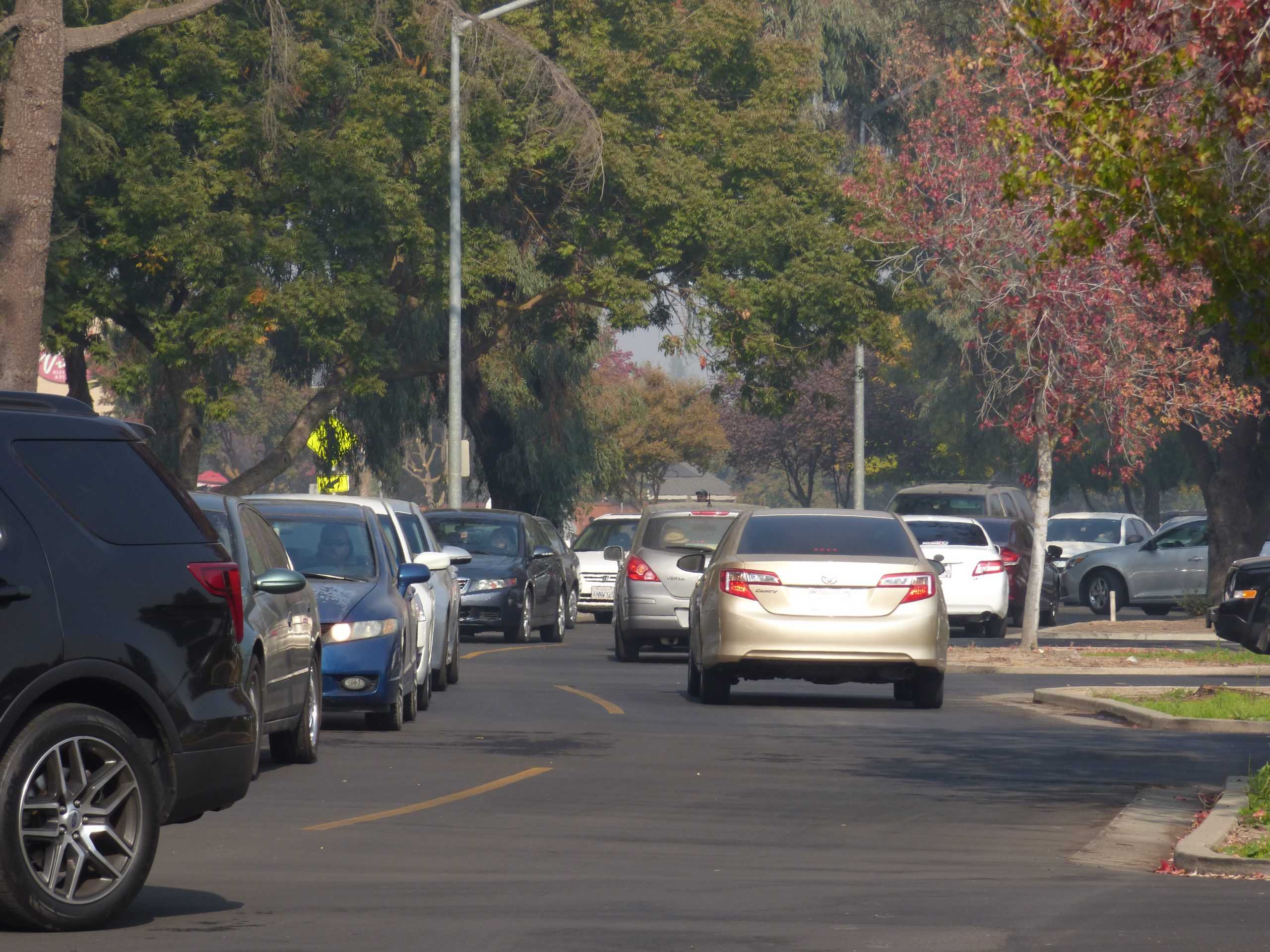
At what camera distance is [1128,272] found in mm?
26922

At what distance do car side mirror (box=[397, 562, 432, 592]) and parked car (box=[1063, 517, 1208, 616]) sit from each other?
24326 millimetres

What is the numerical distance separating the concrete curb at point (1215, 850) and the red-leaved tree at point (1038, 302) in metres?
11.2

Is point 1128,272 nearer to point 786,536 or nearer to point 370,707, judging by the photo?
point 786,536

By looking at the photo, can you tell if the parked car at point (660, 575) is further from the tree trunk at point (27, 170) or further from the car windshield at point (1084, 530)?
the car windshield at point (1084, 530)

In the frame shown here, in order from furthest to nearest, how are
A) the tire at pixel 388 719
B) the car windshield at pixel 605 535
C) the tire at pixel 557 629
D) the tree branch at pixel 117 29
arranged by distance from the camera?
the car windshield at pixel 605 535 → the tire at pixel 557 629 → the tree branch at pixel 117 29 → the tire at pixel 388 719

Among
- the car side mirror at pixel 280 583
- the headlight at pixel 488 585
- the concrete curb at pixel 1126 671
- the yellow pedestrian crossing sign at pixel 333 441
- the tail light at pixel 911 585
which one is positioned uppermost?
the yellow pedestrian crossing sign at pixel 333 441

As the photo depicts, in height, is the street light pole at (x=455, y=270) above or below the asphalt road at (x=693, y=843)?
above

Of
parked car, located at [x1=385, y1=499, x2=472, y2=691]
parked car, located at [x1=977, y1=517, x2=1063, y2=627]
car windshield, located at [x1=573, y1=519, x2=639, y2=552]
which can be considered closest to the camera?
parked car, located at [x1=385, y1=499, x2=472, y2=691]

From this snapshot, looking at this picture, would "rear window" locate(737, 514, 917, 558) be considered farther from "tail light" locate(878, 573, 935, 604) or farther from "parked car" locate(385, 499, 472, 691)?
"parked car" locate(385, 499, 472, 691)

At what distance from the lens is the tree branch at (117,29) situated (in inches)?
883

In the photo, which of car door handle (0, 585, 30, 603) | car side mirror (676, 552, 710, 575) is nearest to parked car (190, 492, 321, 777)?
car door handle (0, 585, 30, 603)

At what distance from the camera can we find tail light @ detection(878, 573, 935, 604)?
1706 cm

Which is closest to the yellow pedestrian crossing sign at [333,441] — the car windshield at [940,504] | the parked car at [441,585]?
the car windshield at [940,504]

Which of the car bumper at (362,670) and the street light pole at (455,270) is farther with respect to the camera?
the street light pole at (455,270)
